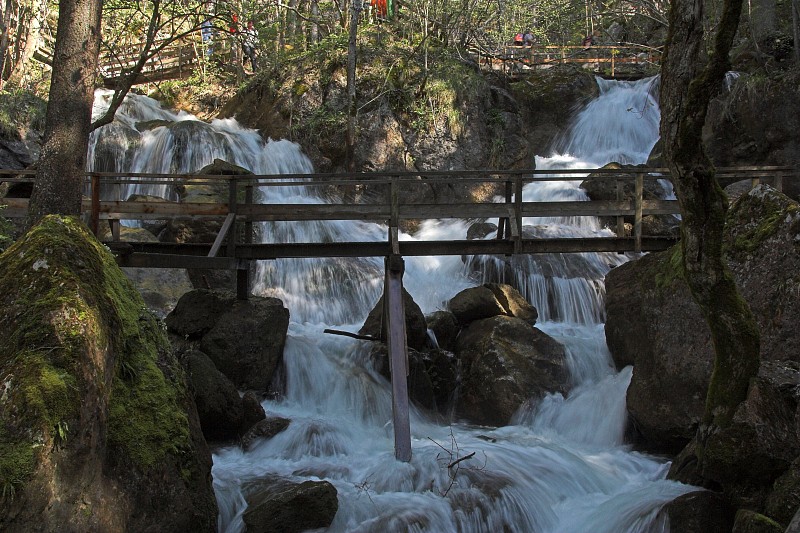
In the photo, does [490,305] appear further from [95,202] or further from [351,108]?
[351,108]

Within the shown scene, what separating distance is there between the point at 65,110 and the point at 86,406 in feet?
15.6

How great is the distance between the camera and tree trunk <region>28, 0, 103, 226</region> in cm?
825

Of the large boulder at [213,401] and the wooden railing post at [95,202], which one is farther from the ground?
the wooden railing post at [95,202]

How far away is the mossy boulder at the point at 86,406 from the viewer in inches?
173

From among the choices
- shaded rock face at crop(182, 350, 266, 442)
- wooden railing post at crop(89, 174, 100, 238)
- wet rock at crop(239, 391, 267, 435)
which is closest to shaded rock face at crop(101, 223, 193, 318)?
wooden railing post at crop(89, 174, 100, 238)

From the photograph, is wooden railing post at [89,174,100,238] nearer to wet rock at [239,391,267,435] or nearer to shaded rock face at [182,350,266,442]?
shaded rock face at [182,350,266,442]

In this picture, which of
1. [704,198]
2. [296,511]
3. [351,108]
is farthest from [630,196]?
[296,511]

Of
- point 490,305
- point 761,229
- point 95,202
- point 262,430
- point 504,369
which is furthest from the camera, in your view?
point 490,305

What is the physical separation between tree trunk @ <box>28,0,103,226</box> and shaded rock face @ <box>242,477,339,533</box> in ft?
13.5

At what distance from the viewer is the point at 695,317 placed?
8844 millimetres

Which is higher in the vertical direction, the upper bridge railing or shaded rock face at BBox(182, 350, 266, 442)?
the upper bridge railing

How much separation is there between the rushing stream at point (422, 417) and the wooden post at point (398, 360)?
25 cm

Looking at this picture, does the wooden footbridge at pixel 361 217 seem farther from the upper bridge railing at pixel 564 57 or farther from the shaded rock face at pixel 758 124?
the upper bridge railing at pixel 564 57

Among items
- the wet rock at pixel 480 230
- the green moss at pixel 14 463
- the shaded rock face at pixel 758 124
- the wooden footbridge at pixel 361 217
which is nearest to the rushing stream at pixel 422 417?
the wet rock at pixel 480 230
